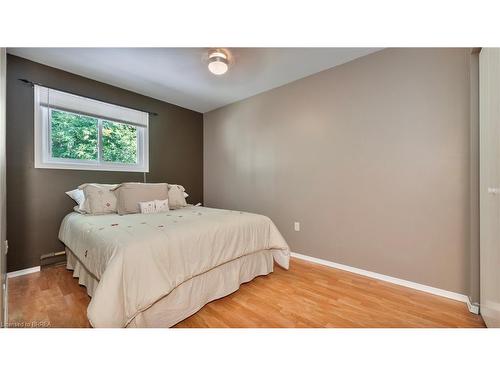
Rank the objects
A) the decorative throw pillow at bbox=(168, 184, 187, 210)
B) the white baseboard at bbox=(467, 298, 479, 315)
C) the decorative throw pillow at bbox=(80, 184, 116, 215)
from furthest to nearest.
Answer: the decorative throw pillow at bbox=(168, 184, 187, 210), the decorative throw pillow at bbox=(80, 184, 116, 215), the white baseboard at bbox=(467, 298, 479, 315)

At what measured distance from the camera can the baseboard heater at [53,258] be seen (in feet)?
7.36

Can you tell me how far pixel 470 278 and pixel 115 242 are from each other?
8.53 ft

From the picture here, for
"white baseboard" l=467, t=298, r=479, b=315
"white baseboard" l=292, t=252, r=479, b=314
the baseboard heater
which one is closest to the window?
the baseboard heater

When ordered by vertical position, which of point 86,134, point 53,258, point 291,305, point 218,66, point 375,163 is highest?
point 218,66

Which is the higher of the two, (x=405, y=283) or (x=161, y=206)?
(x=161, y=206)

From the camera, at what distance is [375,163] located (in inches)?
81.9

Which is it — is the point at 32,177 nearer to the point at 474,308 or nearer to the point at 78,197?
the point at 78,197

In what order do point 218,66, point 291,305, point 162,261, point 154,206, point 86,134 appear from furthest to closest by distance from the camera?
1. point 86,134
2. point 154,206
3. point 218,66
4. point 291,305
5. point 162,261

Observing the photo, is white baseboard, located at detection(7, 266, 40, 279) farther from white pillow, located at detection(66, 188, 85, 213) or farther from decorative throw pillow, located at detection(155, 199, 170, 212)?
decorative throw pillow, located at detection(155, 199, 170, 212)

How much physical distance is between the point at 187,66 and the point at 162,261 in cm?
208

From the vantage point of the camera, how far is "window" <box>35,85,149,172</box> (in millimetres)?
2281

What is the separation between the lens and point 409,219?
1.89 meters

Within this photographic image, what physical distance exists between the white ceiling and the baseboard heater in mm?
2124

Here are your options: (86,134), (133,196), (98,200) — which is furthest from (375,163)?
(86,134)
